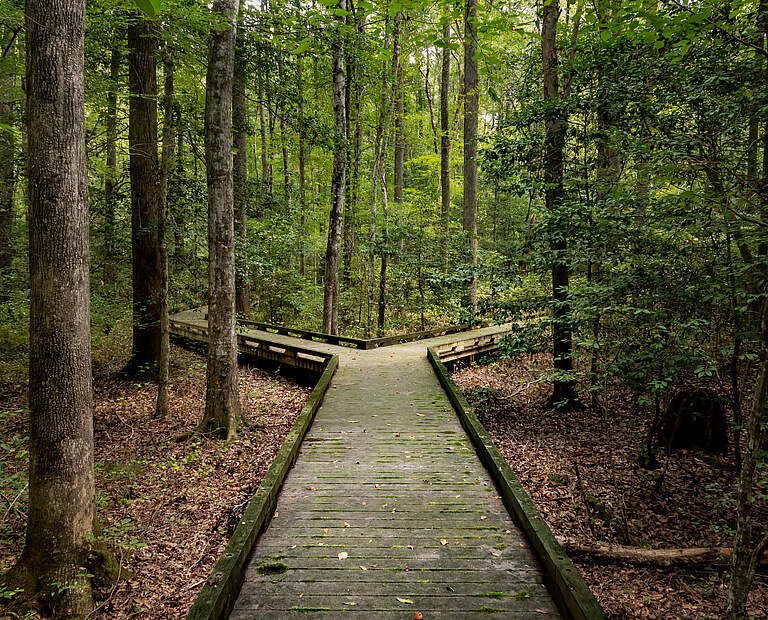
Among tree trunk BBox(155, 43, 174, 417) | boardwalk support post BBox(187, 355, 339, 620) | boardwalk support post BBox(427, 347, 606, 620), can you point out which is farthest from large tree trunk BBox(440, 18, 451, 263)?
boardwalk support post BBox(187, 355, 339, 620)

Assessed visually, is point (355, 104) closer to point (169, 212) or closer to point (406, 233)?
point (406, 233)

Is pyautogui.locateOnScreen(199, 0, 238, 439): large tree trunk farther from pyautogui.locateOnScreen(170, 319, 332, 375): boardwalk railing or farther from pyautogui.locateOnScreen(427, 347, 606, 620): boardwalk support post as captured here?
pyautogui.locateOnScreen(427, 347, 606, 620): boardwalk support post

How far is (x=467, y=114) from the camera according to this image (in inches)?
581

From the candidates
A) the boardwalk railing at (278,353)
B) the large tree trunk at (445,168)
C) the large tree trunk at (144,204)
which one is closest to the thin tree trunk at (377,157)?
the large tree trunk at (445,168)

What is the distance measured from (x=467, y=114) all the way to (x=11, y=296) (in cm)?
1340

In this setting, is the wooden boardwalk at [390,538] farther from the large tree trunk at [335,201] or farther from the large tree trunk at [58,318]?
the large tree trunk at [335,201]

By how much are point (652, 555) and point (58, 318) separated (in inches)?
226

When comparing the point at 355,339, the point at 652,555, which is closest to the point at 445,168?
the point at 355,339

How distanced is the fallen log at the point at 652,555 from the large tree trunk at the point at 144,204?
25.0 ft

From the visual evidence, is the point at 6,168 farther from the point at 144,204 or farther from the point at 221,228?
the point at 221,228

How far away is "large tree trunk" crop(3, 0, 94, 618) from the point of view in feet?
10.8

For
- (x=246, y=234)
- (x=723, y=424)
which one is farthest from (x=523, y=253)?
(x=246, y=234)

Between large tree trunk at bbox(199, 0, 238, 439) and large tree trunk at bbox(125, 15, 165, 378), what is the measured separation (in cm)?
179

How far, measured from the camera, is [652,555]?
4.29 m
